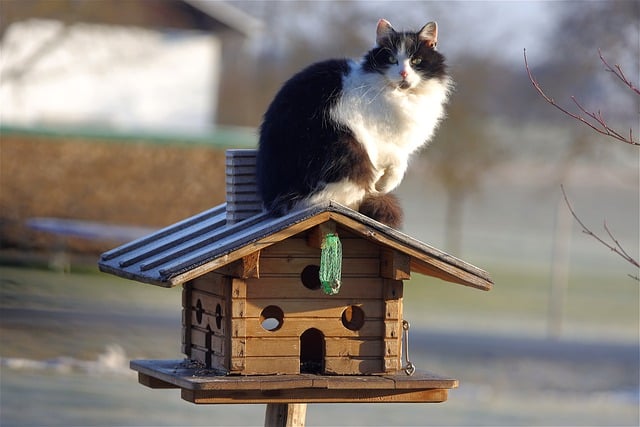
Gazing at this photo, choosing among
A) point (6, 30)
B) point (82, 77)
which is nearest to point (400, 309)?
point (6, 30)

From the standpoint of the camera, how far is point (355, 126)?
3.85 m

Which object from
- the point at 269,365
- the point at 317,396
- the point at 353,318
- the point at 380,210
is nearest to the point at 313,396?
the point at 317,396

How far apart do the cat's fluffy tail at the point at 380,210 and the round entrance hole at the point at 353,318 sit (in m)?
0.35

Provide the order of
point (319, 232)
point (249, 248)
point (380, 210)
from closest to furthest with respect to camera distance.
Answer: point (249, 248), point (319, 232), point (380, 210)

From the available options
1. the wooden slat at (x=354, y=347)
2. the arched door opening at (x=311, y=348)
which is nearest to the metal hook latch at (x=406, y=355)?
the wooden slat at (x=354, y=347)

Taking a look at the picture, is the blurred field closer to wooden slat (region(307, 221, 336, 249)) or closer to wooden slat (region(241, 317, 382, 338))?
wooden slat (region(241, 317, 382, 338))

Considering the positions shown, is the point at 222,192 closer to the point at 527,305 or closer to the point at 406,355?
the point at 527,305

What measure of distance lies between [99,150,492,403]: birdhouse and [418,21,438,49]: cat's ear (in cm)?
79

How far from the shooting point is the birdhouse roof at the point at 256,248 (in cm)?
358

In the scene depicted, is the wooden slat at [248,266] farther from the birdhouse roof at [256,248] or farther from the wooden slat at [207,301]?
the wooden slat at [207,301]

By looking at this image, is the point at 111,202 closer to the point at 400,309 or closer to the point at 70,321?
the point at 70,321

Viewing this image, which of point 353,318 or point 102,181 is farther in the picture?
point 102,181

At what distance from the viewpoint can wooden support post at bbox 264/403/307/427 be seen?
420 cm

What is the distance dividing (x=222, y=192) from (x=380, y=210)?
13014 millimetres
